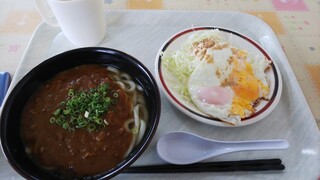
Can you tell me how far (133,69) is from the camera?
96 cm

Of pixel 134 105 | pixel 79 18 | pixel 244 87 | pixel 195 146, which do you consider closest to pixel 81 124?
pixel 134 105

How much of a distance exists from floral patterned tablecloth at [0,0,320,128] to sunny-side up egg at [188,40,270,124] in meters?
0.33

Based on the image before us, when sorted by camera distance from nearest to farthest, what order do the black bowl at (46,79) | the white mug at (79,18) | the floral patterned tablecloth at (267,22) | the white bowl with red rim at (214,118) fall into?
the black bowl at (46,79) < the white bowl with red rim at (214,118) < the white mug at (79,18) < the floral patterned tablecloth at (267,22)

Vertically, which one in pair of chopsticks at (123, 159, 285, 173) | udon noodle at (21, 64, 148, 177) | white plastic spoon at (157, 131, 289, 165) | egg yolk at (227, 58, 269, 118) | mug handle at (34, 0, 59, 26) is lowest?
pair of chopsticks at (123, 159, 285, 173)

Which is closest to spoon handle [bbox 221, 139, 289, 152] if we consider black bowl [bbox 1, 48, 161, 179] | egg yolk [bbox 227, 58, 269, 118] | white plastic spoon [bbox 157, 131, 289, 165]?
white plastic spoon [bbox 157, 131, 289, 165]

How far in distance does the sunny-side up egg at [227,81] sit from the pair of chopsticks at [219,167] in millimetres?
196

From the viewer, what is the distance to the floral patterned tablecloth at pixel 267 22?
131cm

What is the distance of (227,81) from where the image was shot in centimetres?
109

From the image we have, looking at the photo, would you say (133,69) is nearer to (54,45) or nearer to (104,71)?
(104,71)

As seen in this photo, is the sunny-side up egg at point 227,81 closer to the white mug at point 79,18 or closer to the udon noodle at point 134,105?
the udon noodle at point 134,105

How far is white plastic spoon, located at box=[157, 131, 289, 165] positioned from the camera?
87 centimetres

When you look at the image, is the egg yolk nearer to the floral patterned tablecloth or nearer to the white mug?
the floral patterned tablecloth

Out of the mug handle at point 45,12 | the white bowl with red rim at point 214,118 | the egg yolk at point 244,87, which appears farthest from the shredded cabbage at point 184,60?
the mug handle at point 45,12

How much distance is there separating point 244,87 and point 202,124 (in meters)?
0.24
